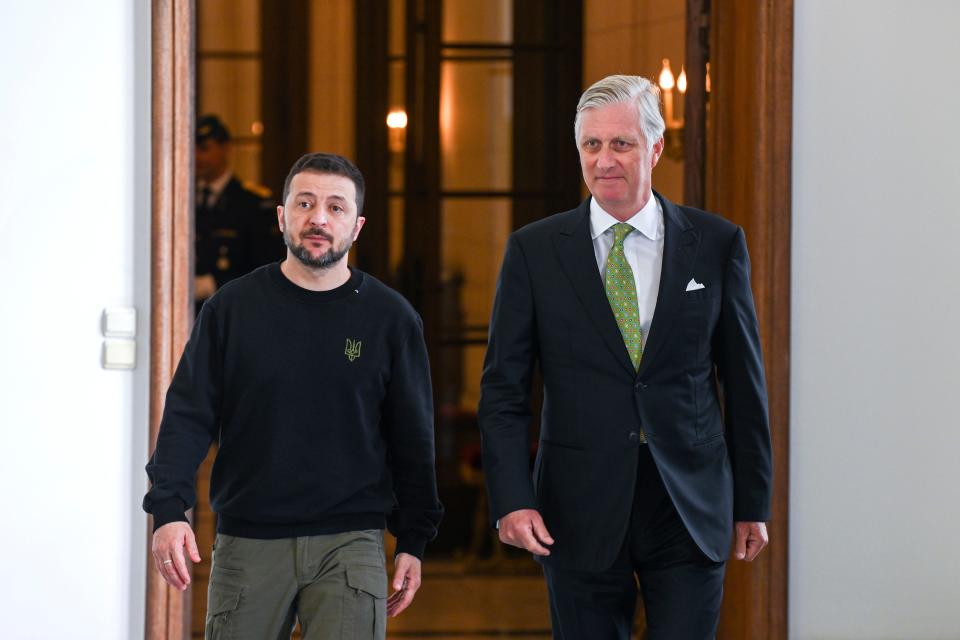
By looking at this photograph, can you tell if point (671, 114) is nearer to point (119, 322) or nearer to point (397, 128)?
point (397, 128)

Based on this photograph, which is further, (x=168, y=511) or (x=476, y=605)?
(x=476, y=605)

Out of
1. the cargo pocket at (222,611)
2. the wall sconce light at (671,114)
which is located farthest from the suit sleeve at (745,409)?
the wall sconce light at (671,114)

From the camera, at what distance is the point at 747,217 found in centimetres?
342

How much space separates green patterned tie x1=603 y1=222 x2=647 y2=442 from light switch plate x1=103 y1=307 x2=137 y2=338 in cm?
146

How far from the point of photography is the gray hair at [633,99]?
2242mm

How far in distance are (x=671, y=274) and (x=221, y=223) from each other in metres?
3.96

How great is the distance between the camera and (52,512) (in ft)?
10.7

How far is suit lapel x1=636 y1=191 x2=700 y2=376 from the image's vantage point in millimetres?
2244

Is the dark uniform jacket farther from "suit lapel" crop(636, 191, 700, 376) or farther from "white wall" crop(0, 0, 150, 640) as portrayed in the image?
"suit lapel" crop(636, 191, 700, 376)

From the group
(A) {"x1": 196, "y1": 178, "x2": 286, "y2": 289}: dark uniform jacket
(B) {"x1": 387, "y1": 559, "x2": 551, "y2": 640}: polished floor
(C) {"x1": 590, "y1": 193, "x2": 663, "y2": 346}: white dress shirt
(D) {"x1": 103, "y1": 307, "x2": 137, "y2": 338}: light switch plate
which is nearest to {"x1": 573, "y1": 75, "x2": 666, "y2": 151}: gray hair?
(C) {"x1": 590, "y1": 193, "x2": 663, "y2": 346}: white dress shirt

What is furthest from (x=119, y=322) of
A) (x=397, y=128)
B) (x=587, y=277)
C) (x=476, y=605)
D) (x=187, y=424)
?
(x=397, y=128)

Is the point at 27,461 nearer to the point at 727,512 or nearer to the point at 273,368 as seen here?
the point at 273,368

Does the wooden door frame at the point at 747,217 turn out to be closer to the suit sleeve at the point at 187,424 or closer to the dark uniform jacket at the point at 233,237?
the suit sleeve at the point at 187,424

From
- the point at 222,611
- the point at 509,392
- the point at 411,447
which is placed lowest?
the point at 222,611
